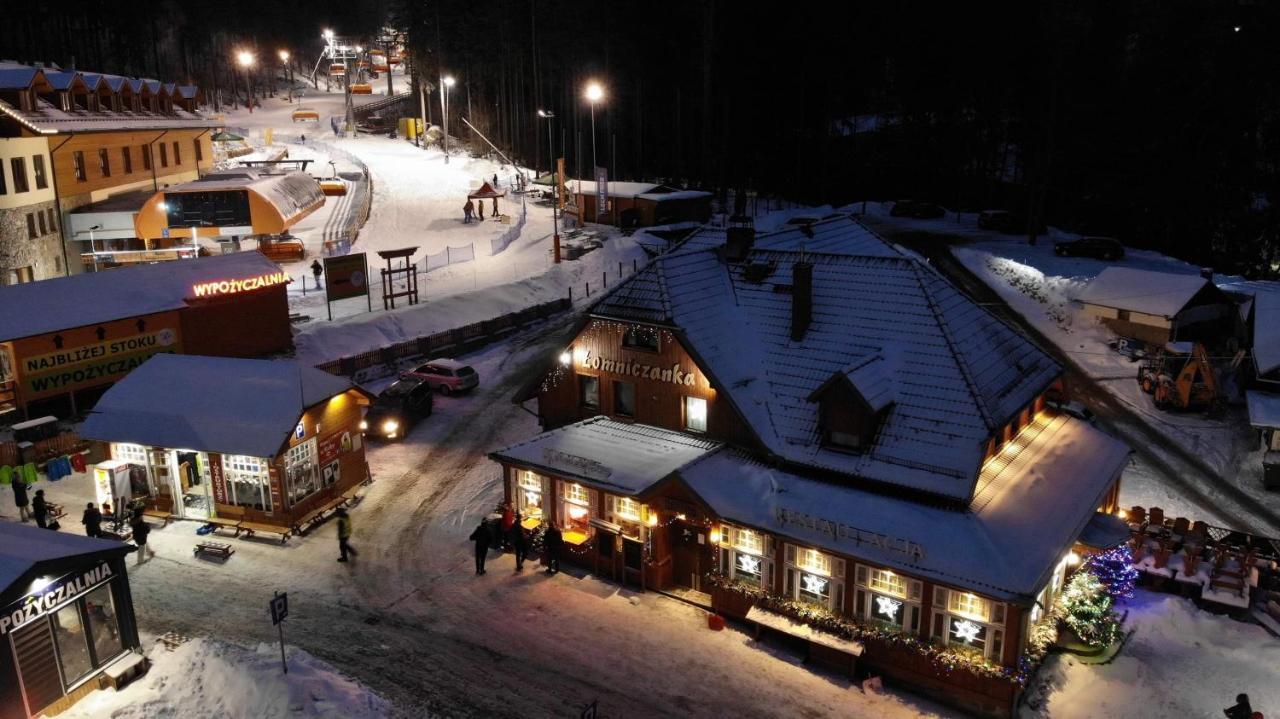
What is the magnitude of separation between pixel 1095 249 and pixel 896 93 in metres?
30.4

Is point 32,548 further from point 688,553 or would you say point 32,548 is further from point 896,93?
point 896,93

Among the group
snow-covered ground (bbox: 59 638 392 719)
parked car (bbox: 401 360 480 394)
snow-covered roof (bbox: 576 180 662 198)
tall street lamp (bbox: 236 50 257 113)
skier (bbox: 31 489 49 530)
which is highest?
tall street lamp (bbox: 236 50 257 113)

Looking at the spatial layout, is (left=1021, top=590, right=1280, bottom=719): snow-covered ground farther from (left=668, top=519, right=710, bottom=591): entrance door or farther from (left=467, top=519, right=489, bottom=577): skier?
(left=467, top=519, right=489, bottom=577): skier

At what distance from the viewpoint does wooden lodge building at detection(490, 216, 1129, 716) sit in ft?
63.4

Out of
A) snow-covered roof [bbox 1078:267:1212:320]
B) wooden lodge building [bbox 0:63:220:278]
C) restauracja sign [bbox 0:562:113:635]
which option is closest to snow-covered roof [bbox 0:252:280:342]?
wooden lodge building [bbox 0:63:220:278]

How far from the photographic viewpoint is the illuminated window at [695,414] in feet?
83.0

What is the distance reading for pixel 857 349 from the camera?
2367 centimetres

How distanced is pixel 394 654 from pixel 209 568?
7325 mm

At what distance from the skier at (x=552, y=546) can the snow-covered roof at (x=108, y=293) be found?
812 inches

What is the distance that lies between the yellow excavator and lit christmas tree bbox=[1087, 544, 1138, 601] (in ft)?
47.2

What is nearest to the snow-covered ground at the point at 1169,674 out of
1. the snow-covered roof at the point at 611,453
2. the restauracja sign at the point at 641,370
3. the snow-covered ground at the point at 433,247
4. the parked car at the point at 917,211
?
the snow-covered roof at the point at 611,453

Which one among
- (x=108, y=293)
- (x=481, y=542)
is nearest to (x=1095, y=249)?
(x=481, y=542)

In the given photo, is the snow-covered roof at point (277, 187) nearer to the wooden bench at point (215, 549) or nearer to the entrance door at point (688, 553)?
the wooden bench at point (215, 549)

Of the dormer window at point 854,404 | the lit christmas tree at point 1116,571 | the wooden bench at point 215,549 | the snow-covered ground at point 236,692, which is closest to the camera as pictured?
the snow-covered ground at point 236,692
